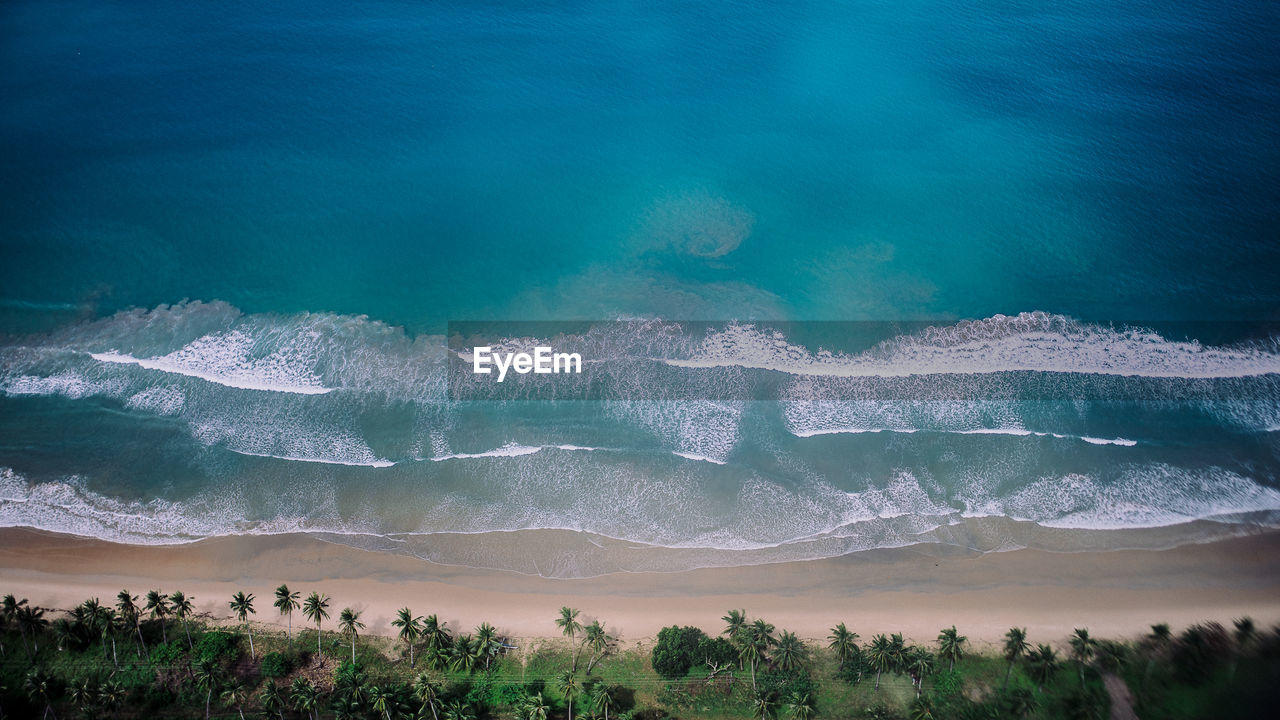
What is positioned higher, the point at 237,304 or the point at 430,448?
the point at 237,304

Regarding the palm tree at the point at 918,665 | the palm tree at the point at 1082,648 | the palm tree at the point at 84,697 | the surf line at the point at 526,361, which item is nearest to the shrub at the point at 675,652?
the palm tree at the point at 918,665

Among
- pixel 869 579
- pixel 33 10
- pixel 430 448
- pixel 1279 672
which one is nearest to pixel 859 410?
pixel 869 579

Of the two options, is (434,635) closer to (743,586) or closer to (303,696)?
(303,696)

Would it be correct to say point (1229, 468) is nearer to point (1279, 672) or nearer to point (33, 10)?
point (1279, 672)

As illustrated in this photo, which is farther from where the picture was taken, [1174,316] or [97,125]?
[97,125]

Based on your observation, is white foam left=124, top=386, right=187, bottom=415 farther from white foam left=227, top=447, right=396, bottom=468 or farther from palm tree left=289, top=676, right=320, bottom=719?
palm tree left=289, top=676, right=320, bottom=719
